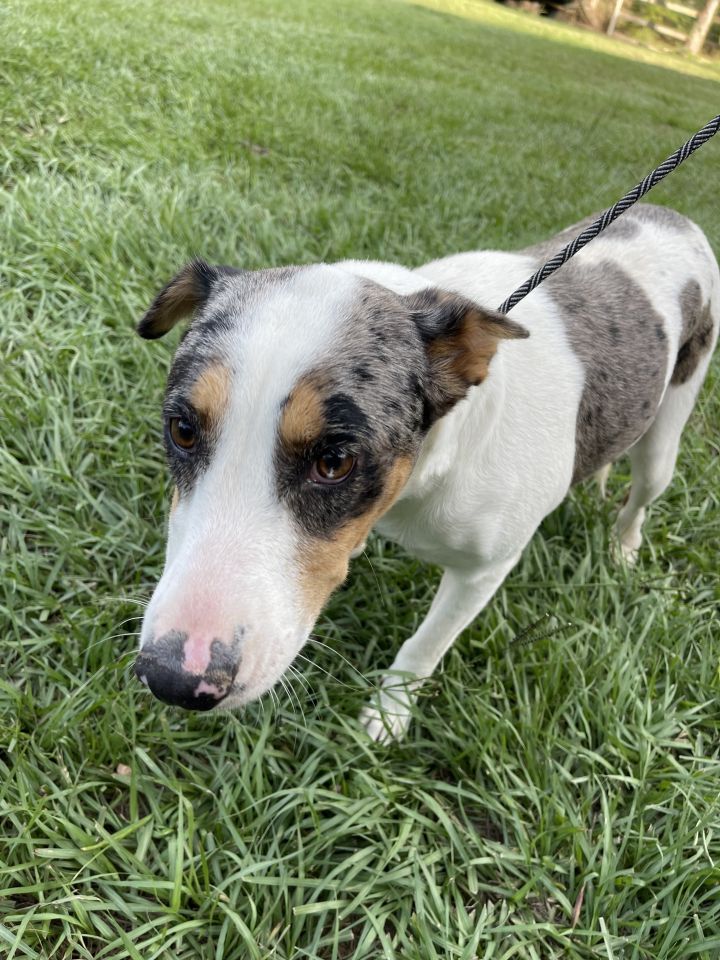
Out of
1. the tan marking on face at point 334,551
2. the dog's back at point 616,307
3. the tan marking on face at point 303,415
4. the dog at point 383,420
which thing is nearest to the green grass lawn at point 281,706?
the dog at point 383,420

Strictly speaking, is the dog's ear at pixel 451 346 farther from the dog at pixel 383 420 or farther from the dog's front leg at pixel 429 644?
the dog's front leg at pixel 429 644

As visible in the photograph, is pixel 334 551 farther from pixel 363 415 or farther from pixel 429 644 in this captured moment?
pixel 429 644

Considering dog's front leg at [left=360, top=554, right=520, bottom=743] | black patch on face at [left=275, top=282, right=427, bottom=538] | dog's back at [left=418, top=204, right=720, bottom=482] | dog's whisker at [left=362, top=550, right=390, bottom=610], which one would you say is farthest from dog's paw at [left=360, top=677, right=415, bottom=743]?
dog's back at [left=418, top=204, right=720, bottom=482]

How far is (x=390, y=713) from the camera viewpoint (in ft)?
8.92

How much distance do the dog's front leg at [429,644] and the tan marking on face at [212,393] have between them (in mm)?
1324

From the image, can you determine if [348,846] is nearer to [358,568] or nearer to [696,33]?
[358,568]

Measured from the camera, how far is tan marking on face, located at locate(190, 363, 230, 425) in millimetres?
1715

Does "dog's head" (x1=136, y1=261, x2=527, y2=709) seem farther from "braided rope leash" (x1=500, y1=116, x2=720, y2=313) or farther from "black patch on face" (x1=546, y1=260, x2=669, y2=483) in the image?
"black patch on face" (x1=546, y1=260, x2=669, y2=483)

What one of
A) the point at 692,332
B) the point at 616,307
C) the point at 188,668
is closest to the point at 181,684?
the point at 188,668

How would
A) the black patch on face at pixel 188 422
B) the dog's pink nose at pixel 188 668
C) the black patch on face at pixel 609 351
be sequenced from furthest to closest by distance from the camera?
the black patch on face at pixel 609 351
the black patch on face at pixel 188 422
the dog's pink nose at pixel 188 668

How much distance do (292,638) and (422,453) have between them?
2.62ft

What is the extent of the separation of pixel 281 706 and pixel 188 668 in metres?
1.33

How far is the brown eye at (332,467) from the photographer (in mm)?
1805

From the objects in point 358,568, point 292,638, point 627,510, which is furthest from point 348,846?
point 627,510
